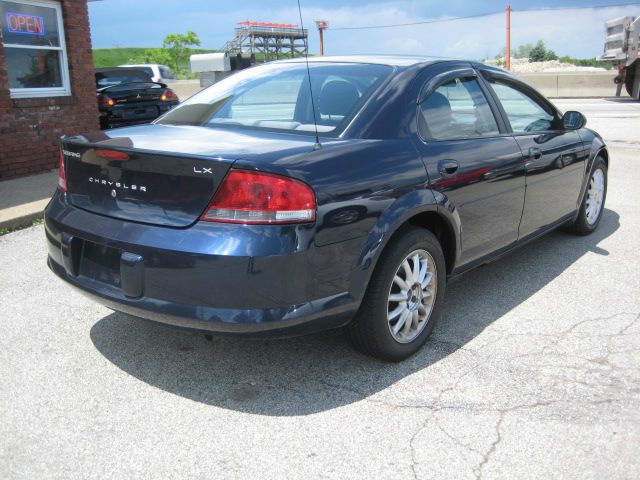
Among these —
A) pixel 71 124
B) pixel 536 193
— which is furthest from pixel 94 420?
pixel 71 124

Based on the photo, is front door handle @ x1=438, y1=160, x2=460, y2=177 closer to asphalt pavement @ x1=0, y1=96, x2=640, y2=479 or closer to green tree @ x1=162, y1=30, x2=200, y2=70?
asphalt pavement @ x1=0, y1=96, x2=640, y2=479

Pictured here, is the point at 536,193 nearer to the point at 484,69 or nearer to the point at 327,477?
the point at 484,69

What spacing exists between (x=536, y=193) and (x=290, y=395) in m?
2.43

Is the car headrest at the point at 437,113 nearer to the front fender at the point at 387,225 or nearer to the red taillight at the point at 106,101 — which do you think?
the front fender at the point at 387,225

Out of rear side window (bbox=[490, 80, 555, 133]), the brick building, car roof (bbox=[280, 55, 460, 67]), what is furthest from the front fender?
the brick building

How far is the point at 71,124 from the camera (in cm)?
956

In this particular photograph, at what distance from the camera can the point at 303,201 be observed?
2709mm

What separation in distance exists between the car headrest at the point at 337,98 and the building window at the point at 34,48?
6777mm

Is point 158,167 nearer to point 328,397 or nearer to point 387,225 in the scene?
point 387,225

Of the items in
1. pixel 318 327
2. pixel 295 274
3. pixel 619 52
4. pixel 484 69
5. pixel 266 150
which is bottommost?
pixel 318 327

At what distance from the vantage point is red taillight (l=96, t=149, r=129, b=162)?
9.78 ft

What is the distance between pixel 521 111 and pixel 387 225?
2116 mm

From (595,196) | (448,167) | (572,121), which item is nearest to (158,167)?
(448,167)

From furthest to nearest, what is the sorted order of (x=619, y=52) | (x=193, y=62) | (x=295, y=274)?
(x=193, y=62)
(x=619, y=52)
(x=295, y=274)
